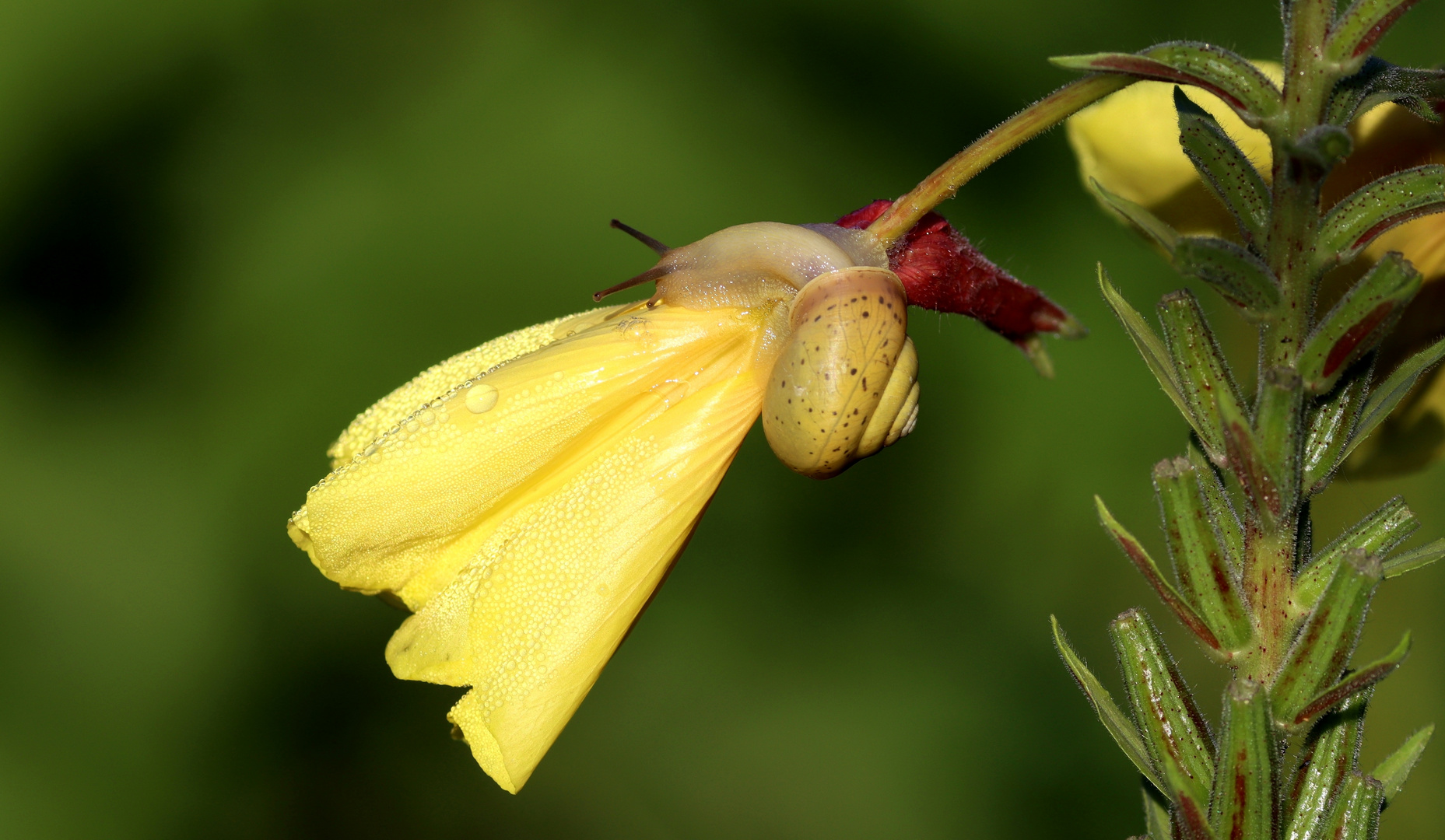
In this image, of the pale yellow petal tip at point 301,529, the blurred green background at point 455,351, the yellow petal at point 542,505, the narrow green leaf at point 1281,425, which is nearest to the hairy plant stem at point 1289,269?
the narrow green leaf at point 1281,425

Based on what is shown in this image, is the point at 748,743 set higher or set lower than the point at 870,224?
lower

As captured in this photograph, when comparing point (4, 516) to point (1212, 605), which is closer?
point (1212, 605)

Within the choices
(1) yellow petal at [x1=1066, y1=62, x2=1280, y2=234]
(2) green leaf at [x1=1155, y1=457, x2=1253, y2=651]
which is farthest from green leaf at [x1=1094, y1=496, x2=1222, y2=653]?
(1) yellow petal at [x1=1066, y1=62, x2=1280, y2=234]

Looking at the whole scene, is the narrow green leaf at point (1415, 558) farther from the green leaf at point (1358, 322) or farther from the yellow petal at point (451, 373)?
the yellow petal at point (451, 373)

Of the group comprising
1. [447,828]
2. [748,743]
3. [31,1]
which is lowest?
[447,828]

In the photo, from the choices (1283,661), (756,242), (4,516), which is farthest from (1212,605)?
(4,516)

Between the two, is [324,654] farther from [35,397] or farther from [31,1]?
[31,1]
